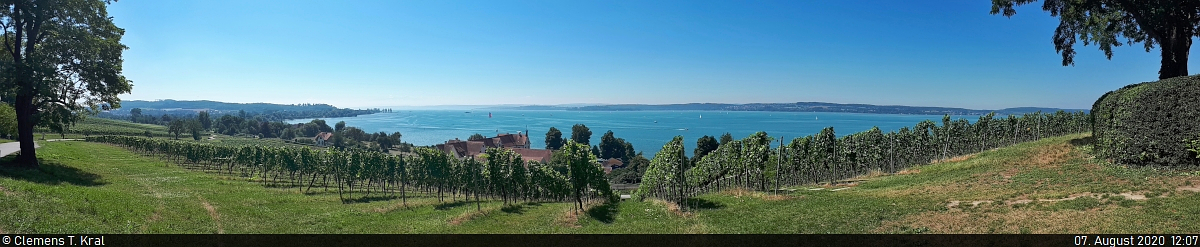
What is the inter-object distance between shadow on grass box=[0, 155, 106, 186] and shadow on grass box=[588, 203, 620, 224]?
22082 mm

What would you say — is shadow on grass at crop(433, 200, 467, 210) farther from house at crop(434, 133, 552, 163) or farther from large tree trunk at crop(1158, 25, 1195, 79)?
house at crop(434, 133, 552, 163)

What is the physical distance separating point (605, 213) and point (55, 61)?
25.9m

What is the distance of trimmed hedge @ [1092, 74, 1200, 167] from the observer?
1638 centimetres

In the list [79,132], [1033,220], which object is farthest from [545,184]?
[79,132]

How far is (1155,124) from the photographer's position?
17531 millimetres

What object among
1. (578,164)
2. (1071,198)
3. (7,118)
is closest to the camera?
(1071,198)

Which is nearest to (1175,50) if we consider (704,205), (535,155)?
(704,205)

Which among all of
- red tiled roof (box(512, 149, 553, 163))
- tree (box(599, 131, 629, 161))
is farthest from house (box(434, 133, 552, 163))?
tree (box(599, 131, 629, 161))

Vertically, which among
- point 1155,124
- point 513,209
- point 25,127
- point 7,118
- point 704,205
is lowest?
point 513,209

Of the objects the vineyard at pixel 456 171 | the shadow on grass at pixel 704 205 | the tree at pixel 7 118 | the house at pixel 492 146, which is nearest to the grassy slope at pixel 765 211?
the shadow on grass at pixel 704 205

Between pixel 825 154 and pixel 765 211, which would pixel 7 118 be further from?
pixel 825 154

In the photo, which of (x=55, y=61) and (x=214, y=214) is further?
(x=55, y=61)
